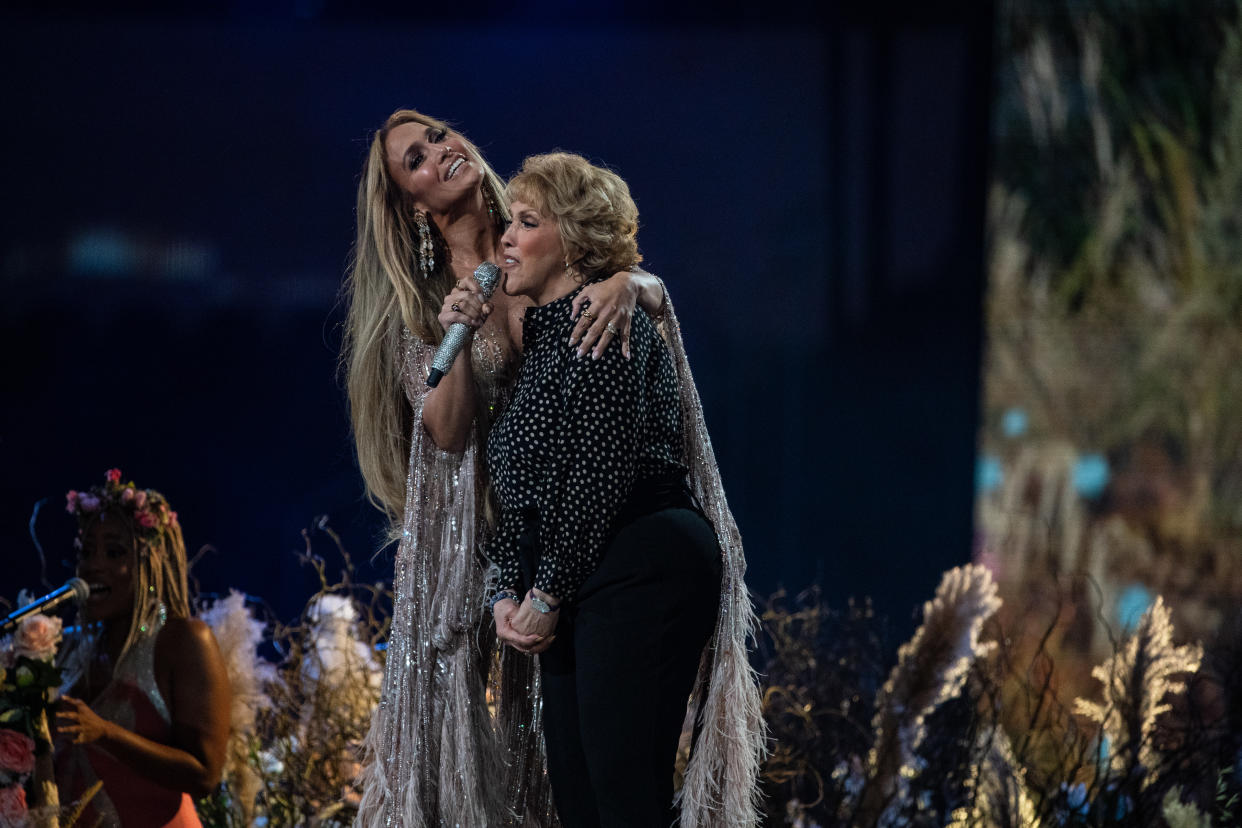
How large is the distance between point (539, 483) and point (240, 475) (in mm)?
2190

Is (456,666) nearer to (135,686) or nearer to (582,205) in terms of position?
(135,686)

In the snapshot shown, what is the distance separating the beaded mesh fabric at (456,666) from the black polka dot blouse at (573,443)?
26 cm

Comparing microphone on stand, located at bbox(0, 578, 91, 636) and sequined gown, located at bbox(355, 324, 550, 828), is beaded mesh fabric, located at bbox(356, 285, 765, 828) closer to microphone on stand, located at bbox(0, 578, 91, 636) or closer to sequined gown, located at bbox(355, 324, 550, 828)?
sequined gown, located at bbox(355, 324, 550, 828)

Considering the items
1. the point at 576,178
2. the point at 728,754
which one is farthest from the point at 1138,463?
the point at 576,178

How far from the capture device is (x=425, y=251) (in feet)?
8.95

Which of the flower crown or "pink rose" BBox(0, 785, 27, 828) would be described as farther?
the flower crown

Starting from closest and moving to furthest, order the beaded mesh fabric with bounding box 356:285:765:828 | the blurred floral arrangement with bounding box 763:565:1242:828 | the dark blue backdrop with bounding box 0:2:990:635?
the beaded mesh fabric with bounding box 356:285:765:828 → the blurred floral arrangement with bounding box 763:565:1242:828 → the dark blue backdrop with bounding box 0:2:990:635

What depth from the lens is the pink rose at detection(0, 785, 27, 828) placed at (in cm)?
262

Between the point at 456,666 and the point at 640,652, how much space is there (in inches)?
24.3

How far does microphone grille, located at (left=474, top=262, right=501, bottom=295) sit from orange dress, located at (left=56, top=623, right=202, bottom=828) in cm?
133

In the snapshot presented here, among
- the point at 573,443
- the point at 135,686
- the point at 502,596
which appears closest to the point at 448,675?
the point at 502,596

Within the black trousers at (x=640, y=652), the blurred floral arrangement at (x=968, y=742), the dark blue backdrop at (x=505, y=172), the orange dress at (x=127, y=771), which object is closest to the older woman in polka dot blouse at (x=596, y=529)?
the black trousers at (x=640, y=652)

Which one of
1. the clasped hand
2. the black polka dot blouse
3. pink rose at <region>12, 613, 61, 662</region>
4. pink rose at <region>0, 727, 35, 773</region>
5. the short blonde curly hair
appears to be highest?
the short blonde curly hair

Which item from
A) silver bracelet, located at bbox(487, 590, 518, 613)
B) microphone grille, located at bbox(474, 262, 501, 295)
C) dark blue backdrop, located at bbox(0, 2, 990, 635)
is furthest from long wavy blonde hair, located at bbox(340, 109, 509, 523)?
dark blue backdrop, located at bbox(0, 2, 990, 635)
